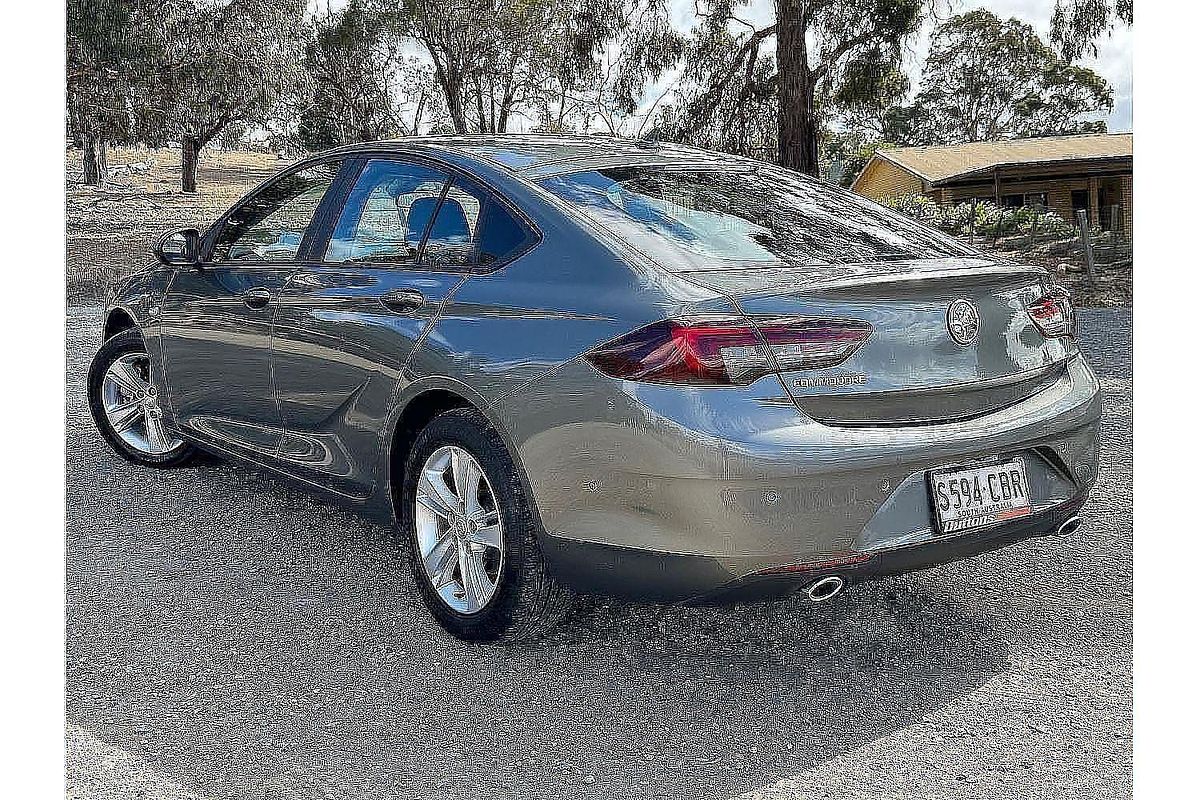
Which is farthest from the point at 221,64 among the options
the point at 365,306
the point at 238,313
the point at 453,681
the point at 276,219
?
the point at 453,681

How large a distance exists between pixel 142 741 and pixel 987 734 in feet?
7.77

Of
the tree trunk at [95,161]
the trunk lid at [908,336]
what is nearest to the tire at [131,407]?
the trunk lid at [908,336]

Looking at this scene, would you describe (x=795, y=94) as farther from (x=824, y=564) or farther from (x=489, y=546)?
(x=824, y=564)

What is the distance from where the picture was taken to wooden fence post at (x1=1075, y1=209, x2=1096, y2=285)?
53.6 ft

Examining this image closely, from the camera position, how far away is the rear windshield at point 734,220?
340cm

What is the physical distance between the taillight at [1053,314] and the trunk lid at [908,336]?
34mm

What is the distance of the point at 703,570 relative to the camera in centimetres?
304

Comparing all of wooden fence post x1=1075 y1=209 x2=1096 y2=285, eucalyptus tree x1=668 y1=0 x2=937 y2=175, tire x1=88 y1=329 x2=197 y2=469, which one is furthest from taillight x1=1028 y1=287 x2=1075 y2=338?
wooden fence post x1=1075 y1=209 x2=1096 y2=285

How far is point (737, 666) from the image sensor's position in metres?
3.64

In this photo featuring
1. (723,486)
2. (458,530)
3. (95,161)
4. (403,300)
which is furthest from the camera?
(95,161)

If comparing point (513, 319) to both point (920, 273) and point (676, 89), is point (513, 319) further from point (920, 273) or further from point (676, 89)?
point (676, 89)

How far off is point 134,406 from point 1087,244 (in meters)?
14.8

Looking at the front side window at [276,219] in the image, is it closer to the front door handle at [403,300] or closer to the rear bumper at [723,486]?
the front door handle at [403,300]

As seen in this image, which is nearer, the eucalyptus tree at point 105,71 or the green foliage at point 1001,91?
the eucalyptus tree at point 105,71
